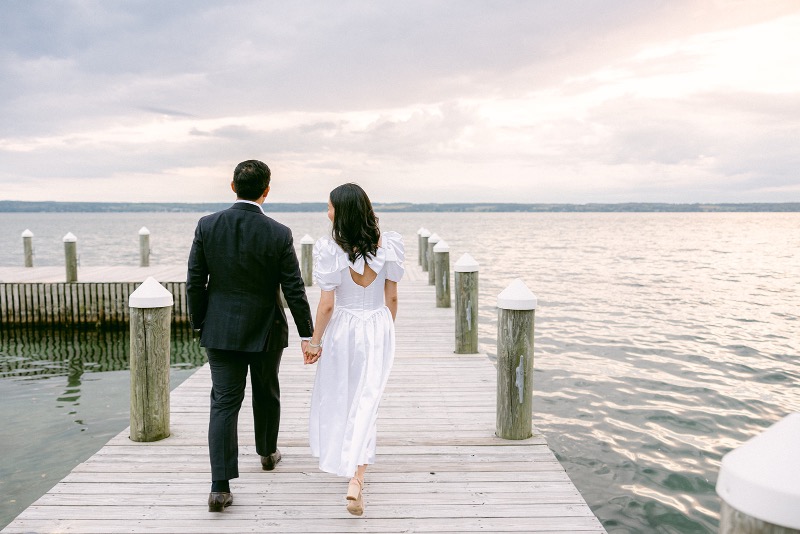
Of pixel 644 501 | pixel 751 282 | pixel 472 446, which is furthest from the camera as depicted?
pixel 751 282

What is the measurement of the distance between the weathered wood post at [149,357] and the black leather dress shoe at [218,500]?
1360mm

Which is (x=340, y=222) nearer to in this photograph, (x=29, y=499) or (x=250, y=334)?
(x=250, y=334)

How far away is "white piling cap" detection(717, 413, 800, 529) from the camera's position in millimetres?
1180

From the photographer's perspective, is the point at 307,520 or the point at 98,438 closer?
the point at 307,520

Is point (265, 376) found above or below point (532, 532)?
above

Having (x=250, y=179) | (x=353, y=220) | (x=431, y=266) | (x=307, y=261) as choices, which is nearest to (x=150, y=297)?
(x=250, y=179)

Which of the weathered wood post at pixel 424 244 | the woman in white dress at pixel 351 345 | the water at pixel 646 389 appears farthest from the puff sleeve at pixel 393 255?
the weathered wood post at pixel 424 244

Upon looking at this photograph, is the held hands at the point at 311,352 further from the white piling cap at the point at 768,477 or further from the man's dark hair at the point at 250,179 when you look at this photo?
the white piling cap at the point at 768,477

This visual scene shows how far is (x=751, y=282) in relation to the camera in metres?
23.0

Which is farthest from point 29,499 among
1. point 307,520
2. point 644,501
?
point 644,501

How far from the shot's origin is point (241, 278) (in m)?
3.53

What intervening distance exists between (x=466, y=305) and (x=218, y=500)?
463 centimetres

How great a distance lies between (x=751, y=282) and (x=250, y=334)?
24533mm

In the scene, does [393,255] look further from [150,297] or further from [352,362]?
[150,297]
